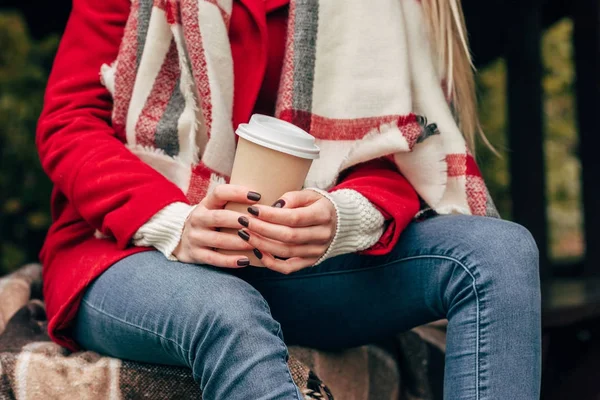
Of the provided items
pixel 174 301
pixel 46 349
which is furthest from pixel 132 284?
pixel 46 349

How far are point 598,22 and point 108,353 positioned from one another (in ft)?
7.59

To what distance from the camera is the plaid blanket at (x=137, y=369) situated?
4.75ft

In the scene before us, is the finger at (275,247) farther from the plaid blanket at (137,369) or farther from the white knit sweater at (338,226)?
the plaid blanket at (137,369)

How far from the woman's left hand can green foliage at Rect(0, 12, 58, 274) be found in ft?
10.00

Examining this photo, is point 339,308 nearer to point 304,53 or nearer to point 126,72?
point 304,53

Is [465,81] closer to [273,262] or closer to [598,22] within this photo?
[273,262]

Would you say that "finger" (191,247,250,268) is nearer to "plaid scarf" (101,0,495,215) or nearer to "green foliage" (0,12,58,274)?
"plaid scarf" (101,0,495,215)

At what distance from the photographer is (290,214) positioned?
1.17 m

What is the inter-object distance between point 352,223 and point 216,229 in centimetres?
23

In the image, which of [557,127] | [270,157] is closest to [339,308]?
[270,157]

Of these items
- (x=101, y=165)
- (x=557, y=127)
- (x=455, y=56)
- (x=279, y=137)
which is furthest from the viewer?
(x=557, y=127)

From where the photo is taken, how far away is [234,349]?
45.3 inches

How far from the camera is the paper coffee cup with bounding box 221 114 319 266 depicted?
1.13 meters

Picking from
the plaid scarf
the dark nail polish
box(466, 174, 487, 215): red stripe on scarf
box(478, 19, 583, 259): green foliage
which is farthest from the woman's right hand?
box(478, 19, 583, 259): green foliage
